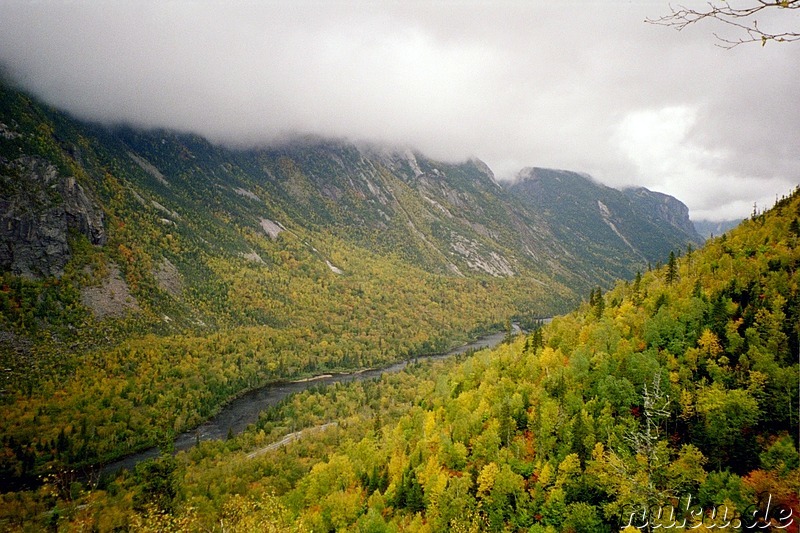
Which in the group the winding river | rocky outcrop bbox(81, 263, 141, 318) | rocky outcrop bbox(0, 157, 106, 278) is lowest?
the winding river

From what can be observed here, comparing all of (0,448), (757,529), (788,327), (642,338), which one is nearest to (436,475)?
(757,529)

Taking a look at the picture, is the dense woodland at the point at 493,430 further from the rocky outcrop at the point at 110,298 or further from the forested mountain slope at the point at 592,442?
the rocky outcrop at the point at 110,298

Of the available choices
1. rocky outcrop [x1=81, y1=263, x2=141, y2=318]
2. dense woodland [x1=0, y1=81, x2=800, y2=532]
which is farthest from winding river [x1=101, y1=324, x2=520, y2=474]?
rocky outcrop [x1=81, y1=263, x2=141, y2=318]

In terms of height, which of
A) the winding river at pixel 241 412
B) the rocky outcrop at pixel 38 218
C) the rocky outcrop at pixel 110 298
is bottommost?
the winding river at pixel 241 412

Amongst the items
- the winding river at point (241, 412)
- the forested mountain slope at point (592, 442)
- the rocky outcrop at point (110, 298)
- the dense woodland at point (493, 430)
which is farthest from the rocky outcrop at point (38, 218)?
the forested mountain slope at point (592, 442)

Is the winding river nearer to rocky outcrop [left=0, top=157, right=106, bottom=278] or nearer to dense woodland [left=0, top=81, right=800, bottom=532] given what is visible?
dense woodland [left=0, top=81, right=800, bottom=532]

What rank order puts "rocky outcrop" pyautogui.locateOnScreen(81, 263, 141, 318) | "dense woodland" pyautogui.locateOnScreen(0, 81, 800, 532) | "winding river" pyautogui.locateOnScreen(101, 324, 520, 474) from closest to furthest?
"dense woodland" pyautogui.locateOnScreen(0, 81, 800, 532), "winding river" pyautogui.locateOnScreen(101, 324, 520, 474), "rocky outcrop" pyautogui.locateOnScreen(81, 263, 141, 318)

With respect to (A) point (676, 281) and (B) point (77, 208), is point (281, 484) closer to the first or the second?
(A) point (676, 281)
